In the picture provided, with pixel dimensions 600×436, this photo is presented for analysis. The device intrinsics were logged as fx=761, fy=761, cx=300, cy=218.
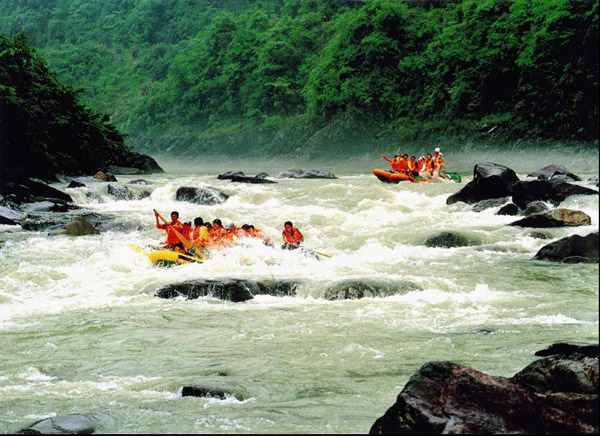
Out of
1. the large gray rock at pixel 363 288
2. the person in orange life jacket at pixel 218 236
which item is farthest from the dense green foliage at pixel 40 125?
the large gray rock at pixel 363 288

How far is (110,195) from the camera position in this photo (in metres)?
21.1

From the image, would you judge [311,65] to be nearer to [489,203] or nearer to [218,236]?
[489,203]

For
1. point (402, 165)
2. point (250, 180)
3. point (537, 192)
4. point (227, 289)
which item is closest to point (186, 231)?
point (227, 289)

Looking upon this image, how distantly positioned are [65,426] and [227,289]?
16.5 feet

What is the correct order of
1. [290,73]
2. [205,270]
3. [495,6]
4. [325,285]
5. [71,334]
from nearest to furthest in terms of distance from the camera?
[71,334]
[325,285]
[205,270]
[495,6]
[290,73]

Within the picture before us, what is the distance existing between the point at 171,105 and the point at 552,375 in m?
55.0

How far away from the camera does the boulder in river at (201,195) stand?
1989cm

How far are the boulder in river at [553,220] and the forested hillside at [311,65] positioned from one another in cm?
473

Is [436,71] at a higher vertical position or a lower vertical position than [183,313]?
higher

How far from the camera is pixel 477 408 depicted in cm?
288

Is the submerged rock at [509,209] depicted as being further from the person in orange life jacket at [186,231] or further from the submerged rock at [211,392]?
the submerged rock at [211,392]

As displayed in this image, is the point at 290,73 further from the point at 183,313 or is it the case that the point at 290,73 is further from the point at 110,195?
the point at 183,313

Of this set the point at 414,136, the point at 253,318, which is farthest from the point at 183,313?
the point at 414,136

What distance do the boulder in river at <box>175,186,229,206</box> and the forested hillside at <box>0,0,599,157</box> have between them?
8.93 m
